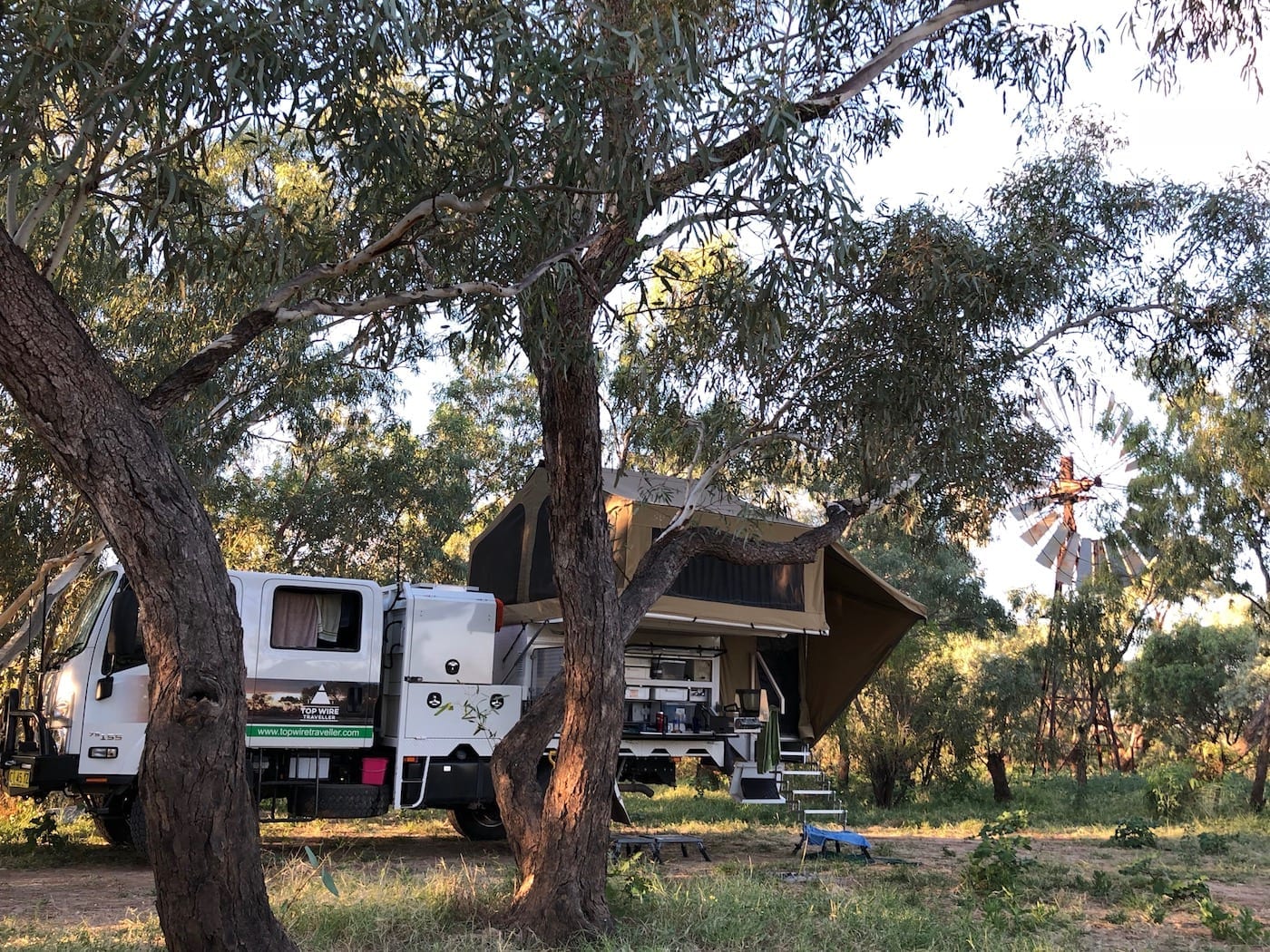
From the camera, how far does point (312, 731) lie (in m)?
9.19

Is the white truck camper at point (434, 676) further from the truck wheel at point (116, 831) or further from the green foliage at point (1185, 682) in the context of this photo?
the green foliage at point (1185, 682)

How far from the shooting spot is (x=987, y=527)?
11539 mm

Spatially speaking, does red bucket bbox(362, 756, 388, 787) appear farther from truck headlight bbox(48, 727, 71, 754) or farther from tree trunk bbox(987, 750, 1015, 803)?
tree trunk bbox(987, 750, 1015, 803)

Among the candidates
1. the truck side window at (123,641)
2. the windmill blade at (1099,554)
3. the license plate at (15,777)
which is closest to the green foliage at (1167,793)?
the windmill blade at (1099,554)

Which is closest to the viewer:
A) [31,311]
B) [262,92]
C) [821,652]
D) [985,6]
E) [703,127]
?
[31,311]

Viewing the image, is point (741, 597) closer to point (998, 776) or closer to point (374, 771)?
point (374, 771)

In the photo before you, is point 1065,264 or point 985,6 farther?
point 1065,264

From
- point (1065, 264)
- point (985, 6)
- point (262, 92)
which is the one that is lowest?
point (262, 92)

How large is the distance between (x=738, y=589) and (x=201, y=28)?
24.5ft

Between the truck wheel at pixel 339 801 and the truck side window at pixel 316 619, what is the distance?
113 centimetres

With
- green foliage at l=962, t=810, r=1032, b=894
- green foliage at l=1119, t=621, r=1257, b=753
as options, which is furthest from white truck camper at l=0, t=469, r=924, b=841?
green foliage at l=1119, t=621, r=1257, b=753

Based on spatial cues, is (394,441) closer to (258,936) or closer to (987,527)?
(987,527)

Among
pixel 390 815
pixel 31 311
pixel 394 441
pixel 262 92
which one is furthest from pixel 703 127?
pixel 394 441

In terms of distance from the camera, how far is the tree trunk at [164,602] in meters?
4.29
